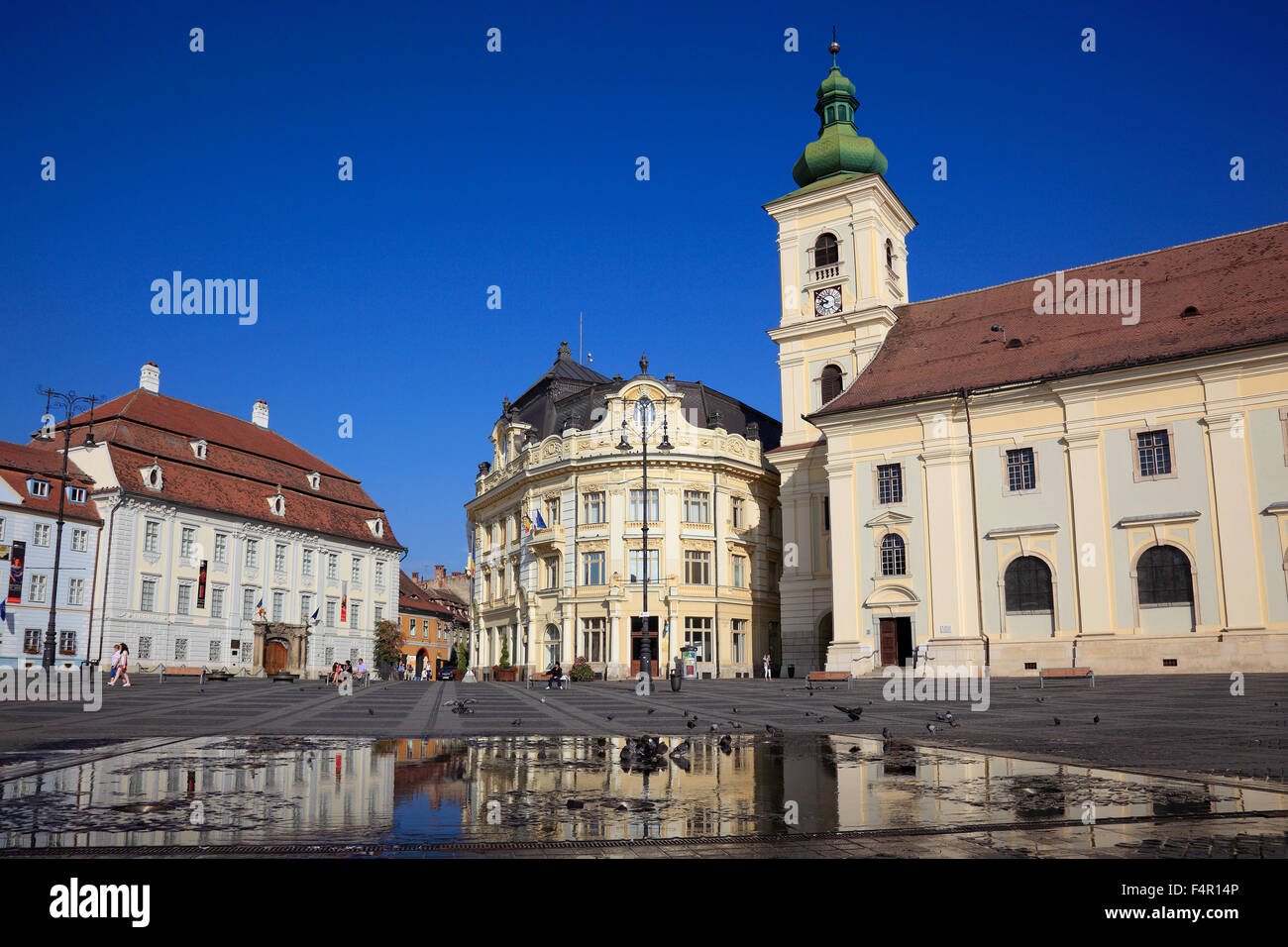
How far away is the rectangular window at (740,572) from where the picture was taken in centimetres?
5631

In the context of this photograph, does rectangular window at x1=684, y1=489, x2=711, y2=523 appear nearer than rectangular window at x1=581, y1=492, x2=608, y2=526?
Yes

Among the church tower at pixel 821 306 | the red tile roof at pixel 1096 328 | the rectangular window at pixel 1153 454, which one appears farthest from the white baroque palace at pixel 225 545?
the rectangular window at pixel 1153 454

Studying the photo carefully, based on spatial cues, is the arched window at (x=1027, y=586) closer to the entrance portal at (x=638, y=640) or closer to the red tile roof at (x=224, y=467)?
the entrance portal at (x=638, y=640)

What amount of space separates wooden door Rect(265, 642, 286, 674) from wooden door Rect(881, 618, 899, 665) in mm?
39593

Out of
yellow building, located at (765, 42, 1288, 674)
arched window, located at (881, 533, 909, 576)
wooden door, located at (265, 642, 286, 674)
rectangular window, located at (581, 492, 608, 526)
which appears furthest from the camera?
wooden door, located at (265, 642, 286, 674)

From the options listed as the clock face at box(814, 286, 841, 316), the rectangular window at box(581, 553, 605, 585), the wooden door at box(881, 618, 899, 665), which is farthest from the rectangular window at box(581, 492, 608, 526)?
the wooden door at box(881, 618, 899, 665)

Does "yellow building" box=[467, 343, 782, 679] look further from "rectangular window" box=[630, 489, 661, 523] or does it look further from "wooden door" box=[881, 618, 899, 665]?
"wooden door" box=[881, 618, 899, 665]

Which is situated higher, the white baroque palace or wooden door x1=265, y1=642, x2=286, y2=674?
the white baroque palace

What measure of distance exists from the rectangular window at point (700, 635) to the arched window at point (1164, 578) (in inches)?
939

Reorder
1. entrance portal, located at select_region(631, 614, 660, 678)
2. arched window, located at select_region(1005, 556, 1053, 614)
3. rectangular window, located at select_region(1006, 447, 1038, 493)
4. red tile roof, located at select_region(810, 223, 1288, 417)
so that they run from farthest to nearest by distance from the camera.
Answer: entrance portal, located at select_region(631, 614, 660, 678), rectangular window, located at select_region(1006, 447, 1038, 493), arched window, located at select_region(1005, 556, 1053, 614), red tile roof, located at select_region(810, 223, 1288, 417)

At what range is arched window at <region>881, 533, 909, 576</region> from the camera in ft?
135

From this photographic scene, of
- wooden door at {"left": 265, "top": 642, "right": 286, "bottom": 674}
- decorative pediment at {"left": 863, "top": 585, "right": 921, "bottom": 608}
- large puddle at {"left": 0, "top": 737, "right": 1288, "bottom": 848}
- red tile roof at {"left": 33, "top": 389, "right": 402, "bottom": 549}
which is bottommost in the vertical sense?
large puddle at {"left": 0, "top": 737, "right": 1288, "bottom": 848}
